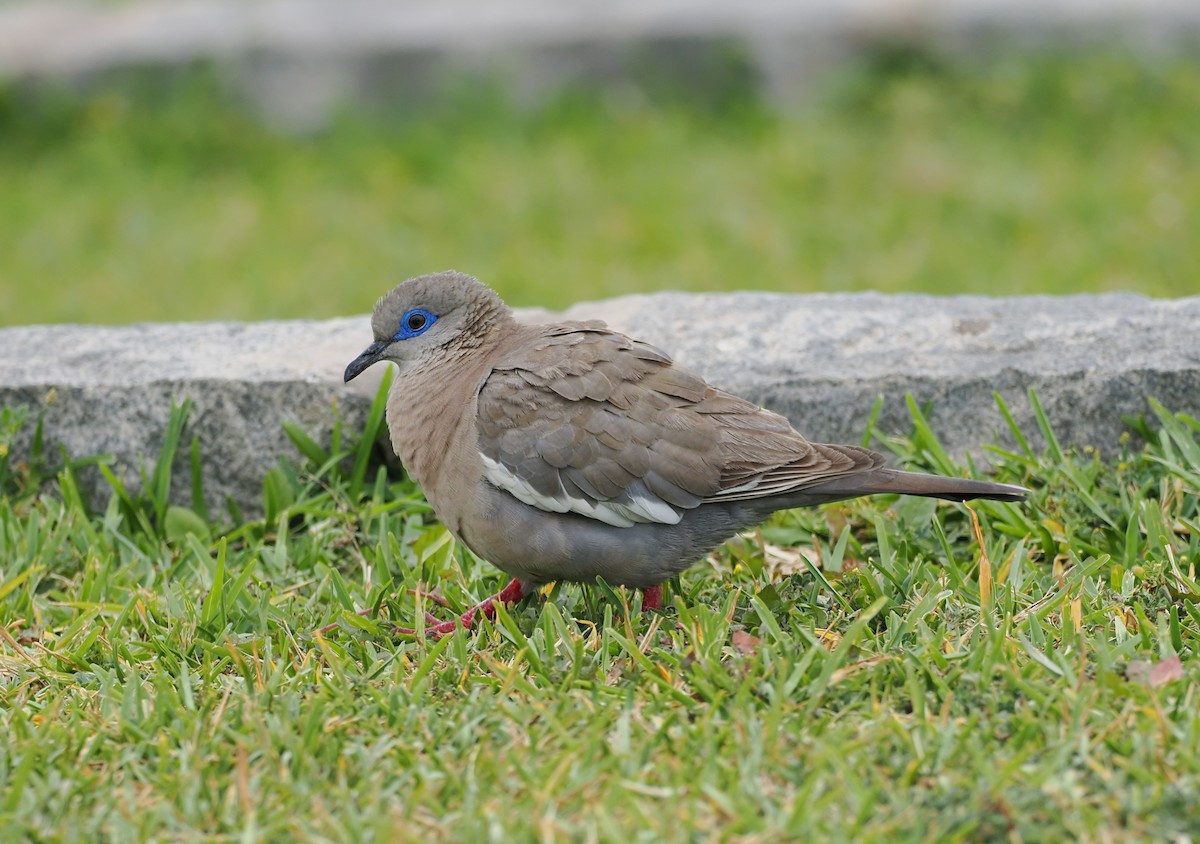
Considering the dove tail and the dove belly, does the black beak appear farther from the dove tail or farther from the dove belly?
the dove tail

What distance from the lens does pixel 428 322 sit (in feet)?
13.6

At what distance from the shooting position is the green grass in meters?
2.80

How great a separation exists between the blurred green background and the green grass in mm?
2775

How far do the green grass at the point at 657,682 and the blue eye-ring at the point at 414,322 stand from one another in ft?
2.17

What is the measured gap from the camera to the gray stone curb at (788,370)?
459 cm

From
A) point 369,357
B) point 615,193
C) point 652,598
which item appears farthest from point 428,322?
point 615,193

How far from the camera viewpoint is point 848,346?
4781 millimetres

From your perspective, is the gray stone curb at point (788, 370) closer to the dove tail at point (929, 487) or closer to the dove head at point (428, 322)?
the dove head at point (428, 322)

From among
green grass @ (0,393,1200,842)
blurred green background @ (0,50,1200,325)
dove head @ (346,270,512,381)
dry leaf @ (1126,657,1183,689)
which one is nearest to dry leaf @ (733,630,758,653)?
green grass @ (0,393,1200,842)

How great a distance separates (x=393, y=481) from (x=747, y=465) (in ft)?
5.38

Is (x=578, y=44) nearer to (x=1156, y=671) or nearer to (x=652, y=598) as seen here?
(x=652, y=598)

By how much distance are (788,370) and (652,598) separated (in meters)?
1.09

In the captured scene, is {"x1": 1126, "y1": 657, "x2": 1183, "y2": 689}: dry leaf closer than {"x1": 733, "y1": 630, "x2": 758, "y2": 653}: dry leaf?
Yes

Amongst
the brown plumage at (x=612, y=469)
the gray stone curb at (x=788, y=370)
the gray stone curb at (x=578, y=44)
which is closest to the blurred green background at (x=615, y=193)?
the gray stone curb at (x=578, y=44)
